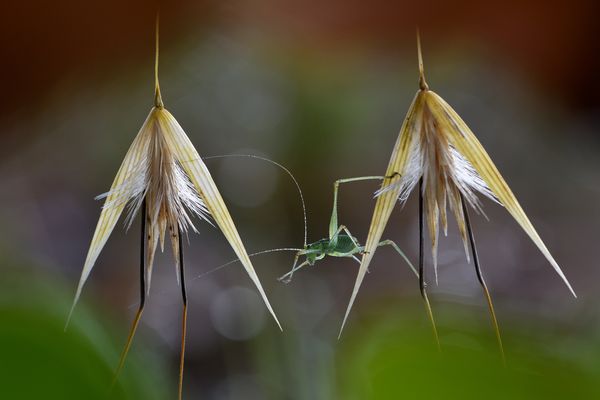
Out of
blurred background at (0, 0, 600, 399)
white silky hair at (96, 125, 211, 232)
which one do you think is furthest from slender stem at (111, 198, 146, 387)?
blurred background at (0, 0, 600, 399)

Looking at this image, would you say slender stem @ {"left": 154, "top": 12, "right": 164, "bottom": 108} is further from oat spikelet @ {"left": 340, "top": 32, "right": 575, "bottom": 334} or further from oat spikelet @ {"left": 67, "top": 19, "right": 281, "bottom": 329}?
oat spikelet @ {"left": 340, "top": 32, "right": 575, "bottom": 334}

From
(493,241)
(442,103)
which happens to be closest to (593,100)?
(493,241)

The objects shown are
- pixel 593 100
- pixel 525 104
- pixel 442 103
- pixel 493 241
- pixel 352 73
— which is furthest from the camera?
pixel 525 104

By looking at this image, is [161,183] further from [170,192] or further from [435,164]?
[435,164]

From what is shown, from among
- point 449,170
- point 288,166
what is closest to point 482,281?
point 449,170

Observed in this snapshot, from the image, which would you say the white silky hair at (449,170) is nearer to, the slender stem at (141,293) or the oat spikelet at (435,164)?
the oat spikelet at (435,164)

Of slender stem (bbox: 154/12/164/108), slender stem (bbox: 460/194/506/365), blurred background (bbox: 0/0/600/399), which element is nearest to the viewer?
slender stem (bbox: 460/194/506/365)

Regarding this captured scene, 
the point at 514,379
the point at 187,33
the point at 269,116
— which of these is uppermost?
the point at 187,33

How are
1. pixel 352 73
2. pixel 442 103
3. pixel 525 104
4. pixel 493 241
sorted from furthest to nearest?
pixel 525 104
pixel 493 241
pixel 352 73
pixel 442 103

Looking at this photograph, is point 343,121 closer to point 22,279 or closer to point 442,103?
point 442,103
